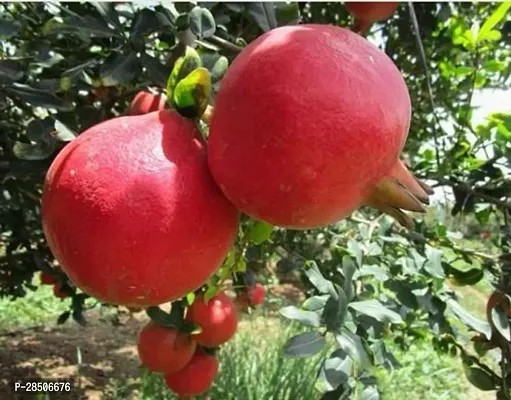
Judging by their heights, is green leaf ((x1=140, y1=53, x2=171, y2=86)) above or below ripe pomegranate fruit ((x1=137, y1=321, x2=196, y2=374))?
above

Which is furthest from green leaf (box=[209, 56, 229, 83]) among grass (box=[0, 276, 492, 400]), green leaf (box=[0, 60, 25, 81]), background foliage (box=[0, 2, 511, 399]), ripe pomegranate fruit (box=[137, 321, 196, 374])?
grass (box=[0, 276, 492, 400])

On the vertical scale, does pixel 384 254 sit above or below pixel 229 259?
below

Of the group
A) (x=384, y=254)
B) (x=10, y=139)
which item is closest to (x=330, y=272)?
(x=384, y=254)

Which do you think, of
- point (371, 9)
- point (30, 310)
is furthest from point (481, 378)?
point (30, 310)

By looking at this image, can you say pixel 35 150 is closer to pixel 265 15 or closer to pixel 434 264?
pixel 265 15

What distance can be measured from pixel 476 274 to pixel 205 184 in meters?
0.93

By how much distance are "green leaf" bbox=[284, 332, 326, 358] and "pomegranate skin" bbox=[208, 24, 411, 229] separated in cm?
44

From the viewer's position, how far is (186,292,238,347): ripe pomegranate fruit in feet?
4.82

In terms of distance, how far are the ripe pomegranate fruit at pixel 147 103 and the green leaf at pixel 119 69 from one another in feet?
0.16

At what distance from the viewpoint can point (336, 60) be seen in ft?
1.64

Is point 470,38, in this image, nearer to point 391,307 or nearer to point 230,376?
point 391,307

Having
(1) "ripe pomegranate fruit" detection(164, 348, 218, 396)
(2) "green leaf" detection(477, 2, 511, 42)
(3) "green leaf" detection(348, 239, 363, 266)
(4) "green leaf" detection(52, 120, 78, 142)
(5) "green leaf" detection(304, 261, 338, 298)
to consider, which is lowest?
(1) "ripe pomegranate fruit" detection(164, 348, 218, 396)

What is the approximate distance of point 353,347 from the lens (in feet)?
2.96

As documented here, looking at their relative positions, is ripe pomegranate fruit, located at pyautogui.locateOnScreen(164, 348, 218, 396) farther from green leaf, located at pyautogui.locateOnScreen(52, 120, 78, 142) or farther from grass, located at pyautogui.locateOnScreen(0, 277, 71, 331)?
grass, located at pyautogui.locateOnScreen(0, 277, 71, 331)
